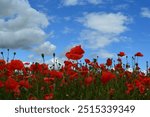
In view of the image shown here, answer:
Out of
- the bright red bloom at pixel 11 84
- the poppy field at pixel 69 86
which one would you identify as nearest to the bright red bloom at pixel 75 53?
the poppy field at pixel 69 86

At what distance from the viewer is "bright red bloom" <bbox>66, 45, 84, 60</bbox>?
353 inches

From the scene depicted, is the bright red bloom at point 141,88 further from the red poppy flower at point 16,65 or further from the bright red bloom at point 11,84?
the bright red bloom at point 11,84

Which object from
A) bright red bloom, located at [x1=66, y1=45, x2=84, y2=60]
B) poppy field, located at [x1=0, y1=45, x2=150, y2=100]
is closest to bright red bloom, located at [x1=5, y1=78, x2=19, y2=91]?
poppy field, located at [x1=0, y1=45, x2=150, y2=100]

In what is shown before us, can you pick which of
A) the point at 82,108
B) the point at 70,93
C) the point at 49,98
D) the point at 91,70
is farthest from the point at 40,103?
the point at 91,70

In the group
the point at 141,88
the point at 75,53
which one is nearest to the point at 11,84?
the point at 75,53

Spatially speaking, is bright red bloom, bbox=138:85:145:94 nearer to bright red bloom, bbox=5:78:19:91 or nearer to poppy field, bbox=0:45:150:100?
poppy field, bbox=0:45:150:100

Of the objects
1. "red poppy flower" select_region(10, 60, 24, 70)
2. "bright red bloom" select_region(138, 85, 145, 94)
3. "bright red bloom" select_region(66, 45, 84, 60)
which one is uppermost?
"bright red bloom" select_region(66, 45, 84, 60)

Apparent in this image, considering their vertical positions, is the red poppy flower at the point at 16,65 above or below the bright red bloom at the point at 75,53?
below

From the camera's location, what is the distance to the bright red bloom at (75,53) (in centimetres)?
898

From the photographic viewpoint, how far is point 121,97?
9055mm

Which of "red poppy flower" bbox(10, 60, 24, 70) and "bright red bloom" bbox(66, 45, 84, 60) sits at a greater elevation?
"bright red bloom" bbox(66, 45, 84, 60)

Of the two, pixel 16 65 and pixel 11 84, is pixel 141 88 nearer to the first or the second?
pixel 16 65

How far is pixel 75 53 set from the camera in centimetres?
912

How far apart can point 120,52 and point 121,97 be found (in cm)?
270
